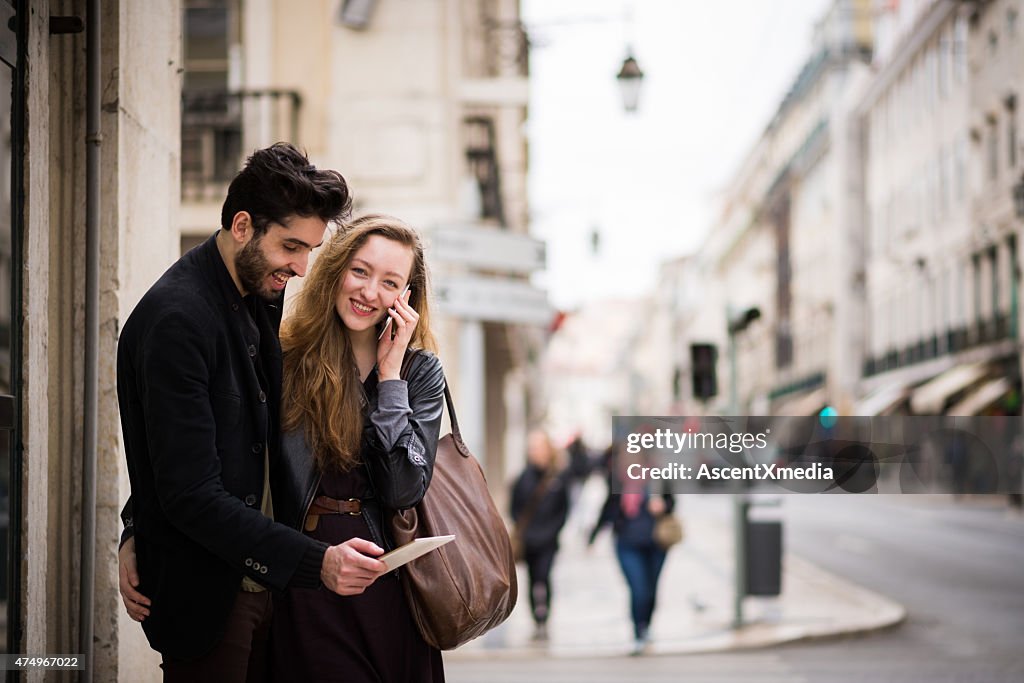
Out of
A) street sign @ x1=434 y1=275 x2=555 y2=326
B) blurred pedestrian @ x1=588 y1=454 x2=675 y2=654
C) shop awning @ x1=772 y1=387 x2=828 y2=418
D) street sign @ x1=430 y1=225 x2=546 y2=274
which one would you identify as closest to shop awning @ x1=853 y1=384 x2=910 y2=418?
shop awning @ x1=772 y1=387 x2=828 y2=418

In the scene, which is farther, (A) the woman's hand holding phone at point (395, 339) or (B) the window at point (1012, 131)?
(B) the window at point (1012, 131)

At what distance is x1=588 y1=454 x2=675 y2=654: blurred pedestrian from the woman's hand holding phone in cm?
772

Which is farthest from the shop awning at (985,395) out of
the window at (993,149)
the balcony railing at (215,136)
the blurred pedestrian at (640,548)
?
the blurred pedestrian at (640,548)

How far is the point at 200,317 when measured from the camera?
2.92 metres

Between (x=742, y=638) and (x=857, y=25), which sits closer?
(x=742, y=638)

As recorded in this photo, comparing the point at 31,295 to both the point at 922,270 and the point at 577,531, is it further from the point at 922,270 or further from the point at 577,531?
the point at 922,270

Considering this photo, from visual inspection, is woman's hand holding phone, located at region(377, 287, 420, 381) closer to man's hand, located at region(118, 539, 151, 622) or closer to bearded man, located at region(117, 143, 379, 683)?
bearded man, located at region(117, 143, 379, 683)

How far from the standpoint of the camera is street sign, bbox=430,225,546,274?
9.55 meters

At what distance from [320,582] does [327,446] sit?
36 cm

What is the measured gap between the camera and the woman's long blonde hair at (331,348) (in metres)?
3.12

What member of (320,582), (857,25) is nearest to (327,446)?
(320,582)

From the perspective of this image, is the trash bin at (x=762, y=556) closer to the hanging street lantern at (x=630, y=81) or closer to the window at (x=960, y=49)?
the hanging street lantern at (x=630, y=81)

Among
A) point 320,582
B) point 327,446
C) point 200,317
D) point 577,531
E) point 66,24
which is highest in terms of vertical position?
point 66,24

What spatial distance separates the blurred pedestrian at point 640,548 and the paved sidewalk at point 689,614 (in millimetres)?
256
